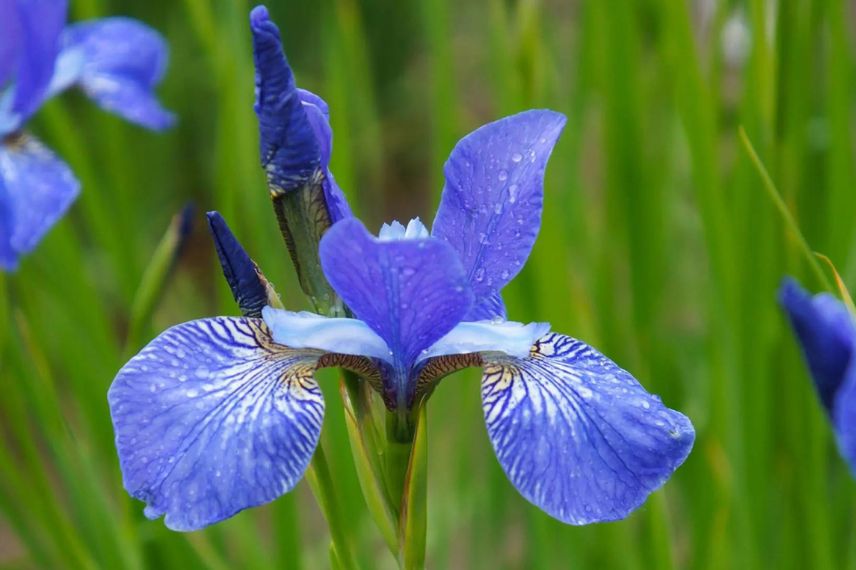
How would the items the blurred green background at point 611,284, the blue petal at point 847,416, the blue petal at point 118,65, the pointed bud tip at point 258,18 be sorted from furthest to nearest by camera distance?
the blue petal at point 118,65 → the blurred green background at point 611,284 → the pointed bud tip at point 258,18 → the blue petal at point 847,416

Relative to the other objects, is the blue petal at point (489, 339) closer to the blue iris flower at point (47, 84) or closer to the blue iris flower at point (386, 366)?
the blue iris flower at point (386, 366)

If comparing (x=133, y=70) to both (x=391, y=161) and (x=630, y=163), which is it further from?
(x=391, y=161)

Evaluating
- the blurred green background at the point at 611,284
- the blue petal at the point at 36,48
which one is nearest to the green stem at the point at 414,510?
the blurred green background at the point at 611,284

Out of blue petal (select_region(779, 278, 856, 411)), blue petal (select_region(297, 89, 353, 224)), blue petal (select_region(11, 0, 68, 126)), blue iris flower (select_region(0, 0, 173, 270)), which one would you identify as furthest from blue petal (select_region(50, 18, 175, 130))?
blue petal (select_region(779, 278, 856, 411))

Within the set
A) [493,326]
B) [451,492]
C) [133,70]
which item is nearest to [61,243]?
[133,70]

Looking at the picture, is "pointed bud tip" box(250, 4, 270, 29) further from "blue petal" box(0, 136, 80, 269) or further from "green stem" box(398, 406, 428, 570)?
"blue petal" box(0, 136, 80, 269)

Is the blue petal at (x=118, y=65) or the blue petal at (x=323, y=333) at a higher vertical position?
the blue petal at (x=118, y=65)
